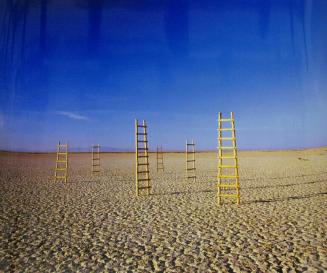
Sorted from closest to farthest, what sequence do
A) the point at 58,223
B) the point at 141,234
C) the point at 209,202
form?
the point at 141,234, the point at 58,223, the point at 209,202

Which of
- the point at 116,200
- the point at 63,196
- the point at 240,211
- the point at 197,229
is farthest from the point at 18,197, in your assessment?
the point at 240,211

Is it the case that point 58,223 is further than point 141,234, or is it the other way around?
point 58,223

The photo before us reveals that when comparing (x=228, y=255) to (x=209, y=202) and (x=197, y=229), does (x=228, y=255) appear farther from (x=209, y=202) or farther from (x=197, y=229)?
(x=209, y=202)

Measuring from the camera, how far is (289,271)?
351 centimetres

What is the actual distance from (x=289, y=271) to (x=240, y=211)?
334 centimetres

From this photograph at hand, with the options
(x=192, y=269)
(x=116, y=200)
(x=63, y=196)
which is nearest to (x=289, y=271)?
(x=192, y=269)

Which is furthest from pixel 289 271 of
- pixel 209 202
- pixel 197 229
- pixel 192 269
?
pixel 209 202

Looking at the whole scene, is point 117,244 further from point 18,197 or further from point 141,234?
point 18,197

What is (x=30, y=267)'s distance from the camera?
3.76 meters

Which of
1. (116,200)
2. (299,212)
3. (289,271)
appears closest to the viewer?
(289,271)

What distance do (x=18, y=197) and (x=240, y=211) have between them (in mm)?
7260

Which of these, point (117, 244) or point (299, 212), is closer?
point (117, 244)

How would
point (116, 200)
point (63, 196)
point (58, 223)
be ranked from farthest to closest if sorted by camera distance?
point (63, 196) < point (116, 200) < point (58, 223)

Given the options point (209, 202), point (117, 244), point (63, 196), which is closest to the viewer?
point (117, 244)
